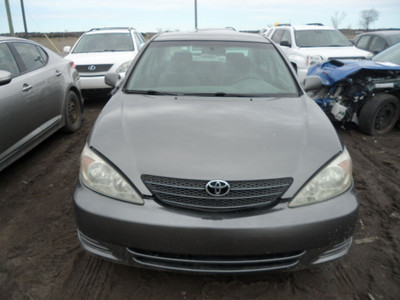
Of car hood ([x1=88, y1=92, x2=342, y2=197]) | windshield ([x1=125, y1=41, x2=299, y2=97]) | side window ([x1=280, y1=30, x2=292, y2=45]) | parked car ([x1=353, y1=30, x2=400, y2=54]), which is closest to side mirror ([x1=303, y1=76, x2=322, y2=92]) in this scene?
windshield ([x1=125, y1=41, x2=299, y2=97])

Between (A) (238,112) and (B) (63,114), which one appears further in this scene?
(B) (63,114)

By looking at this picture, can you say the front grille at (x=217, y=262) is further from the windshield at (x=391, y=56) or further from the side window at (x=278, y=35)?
the side window at (x=278, y=35)

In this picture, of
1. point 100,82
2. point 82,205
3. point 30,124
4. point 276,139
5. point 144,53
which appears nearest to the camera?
point 82,205

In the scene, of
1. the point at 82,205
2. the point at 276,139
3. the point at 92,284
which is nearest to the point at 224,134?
the point at 276,139

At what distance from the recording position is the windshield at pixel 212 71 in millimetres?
3150

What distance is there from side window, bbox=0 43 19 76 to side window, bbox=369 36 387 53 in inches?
399

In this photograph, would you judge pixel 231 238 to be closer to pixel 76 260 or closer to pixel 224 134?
pixel 224 134

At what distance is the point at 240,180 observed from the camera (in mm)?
2002

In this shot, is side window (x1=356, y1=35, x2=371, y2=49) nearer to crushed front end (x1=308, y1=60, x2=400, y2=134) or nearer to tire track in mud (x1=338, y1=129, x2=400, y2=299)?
crushed front end (x1=308, y1=60, x2=400, y2=134)

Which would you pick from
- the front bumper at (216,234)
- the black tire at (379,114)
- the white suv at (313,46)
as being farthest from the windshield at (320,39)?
the front bumper at (216,234)

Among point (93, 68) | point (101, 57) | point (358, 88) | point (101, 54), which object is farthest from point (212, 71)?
point (101, 54)

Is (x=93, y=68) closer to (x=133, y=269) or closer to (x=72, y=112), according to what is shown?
(x=72, y=112)

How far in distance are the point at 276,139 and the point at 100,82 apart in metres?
6.04

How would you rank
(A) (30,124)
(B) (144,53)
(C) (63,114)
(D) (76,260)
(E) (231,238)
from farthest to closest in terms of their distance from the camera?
(C) (63,114)
(A) (30,124)
(B) (144,53)
(D) (76,260)
(E) (231,238)
